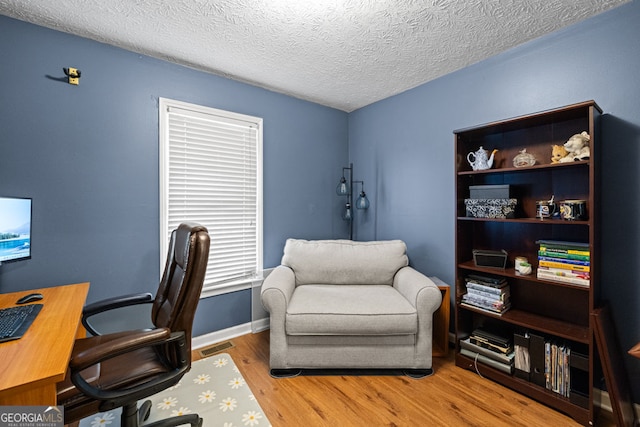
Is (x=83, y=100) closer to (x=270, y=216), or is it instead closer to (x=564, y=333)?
(x=270, y=216)

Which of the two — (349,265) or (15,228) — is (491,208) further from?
(15,228)

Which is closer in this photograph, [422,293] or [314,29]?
[314,29]

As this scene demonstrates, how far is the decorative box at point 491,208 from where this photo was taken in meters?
1.98

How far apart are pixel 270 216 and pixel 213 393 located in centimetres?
158

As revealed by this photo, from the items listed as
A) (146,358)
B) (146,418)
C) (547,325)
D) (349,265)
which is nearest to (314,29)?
(349,265)

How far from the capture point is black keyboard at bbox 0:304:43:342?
1.13 m

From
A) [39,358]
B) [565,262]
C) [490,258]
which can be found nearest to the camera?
[39,358]

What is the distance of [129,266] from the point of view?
2.21 metres

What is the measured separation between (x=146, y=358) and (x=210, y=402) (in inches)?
26.4

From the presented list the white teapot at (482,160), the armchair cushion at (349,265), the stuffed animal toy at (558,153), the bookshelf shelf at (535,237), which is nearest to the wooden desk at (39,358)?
the armchair cushion at (349,265)

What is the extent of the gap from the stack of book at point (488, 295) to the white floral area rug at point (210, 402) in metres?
1.61

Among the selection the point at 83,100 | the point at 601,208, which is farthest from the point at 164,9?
the point at 601,208

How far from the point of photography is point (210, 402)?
1801 mm

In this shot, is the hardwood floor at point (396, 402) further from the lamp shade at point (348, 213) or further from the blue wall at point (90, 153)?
the lamp shade at point (348, 213)
